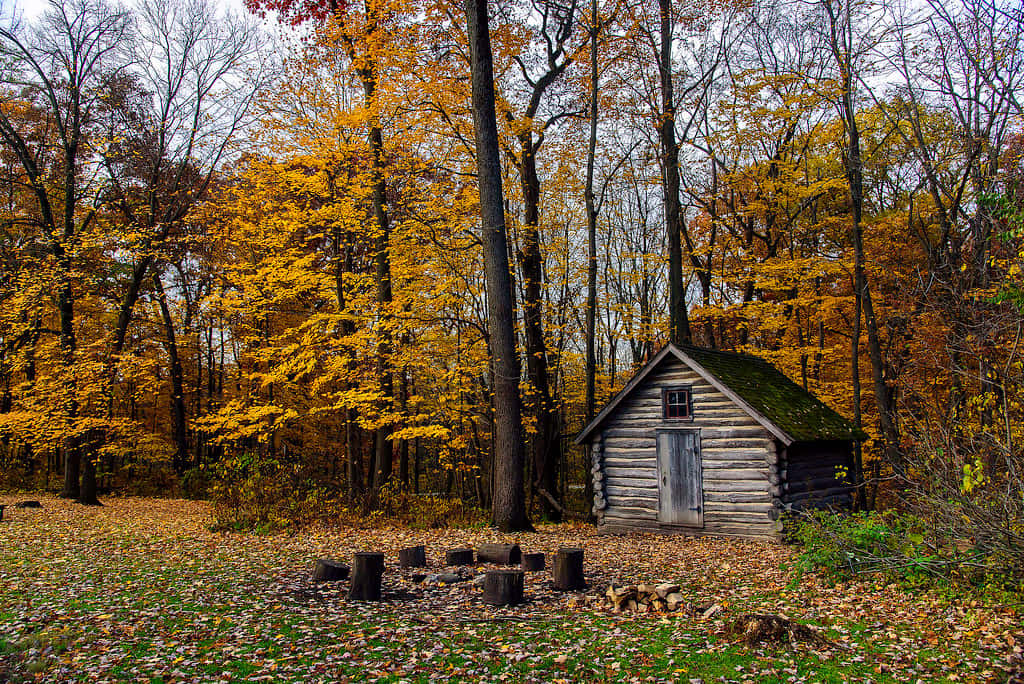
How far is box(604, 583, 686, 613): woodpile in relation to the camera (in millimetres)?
7758

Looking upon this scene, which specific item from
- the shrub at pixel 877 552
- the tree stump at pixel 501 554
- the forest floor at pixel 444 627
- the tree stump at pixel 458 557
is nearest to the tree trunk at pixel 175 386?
the forest floor at pixel 444 627

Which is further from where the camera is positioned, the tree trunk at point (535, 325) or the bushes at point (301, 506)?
the tree trunk at point (535, 325)

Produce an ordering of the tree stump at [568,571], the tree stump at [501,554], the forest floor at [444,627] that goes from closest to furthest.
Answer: the forest floor at [444,627], the tree stump at [568,571], the tree stump at [501,554]

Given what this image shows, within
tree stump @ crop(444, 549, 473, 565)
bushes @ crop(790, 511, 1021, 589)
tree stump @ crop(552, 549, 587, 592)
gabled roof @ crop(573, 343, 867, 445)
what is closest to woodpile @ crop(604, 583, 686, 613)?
tree stump @ crop(552, 549, 587, 592)

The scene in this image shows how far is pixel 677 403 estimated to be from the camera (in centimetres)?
1562

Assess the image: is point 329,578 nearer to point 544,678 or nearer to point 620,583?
point 620,583

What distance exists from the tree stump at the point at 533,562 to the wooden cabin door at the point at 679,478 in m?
6.39

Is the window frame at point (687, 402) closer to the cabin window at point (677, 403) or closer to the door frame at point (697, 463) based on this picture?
the cabin window at point (677, 403)

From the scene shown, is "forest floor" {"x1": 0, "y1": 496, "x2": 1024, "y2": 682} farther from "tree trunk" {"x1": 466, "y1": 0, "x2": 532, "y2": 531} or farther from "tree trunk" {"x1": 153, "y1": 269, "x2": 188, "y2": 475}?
"tree trunk" {"x1": 153, "y1": 269, "x2": 188, "y2": 475}

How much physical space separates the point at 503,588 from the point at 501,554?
2174mm

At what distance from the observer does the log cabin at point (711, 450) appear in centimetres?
1432

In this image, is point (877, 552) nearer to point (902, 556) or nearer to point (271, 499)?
point (902, 556)

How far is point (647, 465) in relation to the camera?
15883 millimetres

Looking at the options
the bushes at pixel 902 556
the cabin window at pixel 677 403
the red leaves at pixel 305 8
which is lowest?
the bushes at pixel 902 556
